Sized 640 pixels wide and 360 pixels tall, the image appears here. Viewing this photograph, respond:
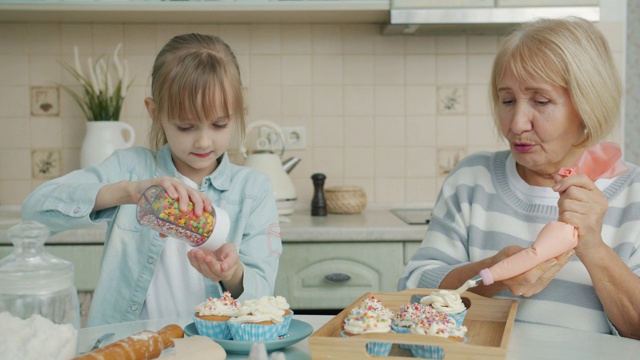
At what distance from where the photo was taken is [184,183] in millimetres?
1329

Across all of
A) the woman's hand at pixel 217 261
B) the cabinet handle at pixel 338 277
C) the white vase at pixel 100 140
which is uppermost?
the white vase at pixel 100 140

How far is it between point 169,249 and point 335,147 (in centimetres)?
129

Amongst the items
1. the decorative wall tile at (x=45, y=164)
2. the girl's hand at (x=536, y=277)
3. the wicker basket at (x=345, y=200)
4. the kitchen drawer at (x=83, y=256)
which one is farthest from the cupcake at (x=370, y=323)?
the decorative wall tile at (x=45, y=164)

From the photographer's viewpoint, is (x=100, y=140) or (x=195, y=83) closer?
(x=195, y=83)

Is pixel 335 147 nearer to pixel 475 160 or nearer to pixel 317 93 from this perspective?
pixel 317 93

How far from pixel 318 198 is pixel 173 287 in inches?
41.7

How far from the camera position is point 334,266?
2.22m

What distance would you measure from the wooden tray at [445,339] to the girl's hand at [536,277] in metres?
0.03

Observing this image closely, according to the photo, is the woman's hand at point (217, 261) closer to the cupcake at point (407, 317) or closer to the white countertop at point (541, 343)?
the white countertop at point (541, 343)

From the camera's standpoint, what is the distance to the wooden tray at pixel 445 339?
894 millimetres

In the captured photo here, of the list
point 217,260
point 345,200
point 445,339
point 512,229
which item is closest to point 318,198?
point 345,200

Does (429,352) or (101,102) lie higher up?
(101,102)

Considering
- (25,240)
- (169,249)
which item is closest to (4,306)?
(25,240)

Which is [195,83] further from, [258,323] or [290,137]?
[290,137]
